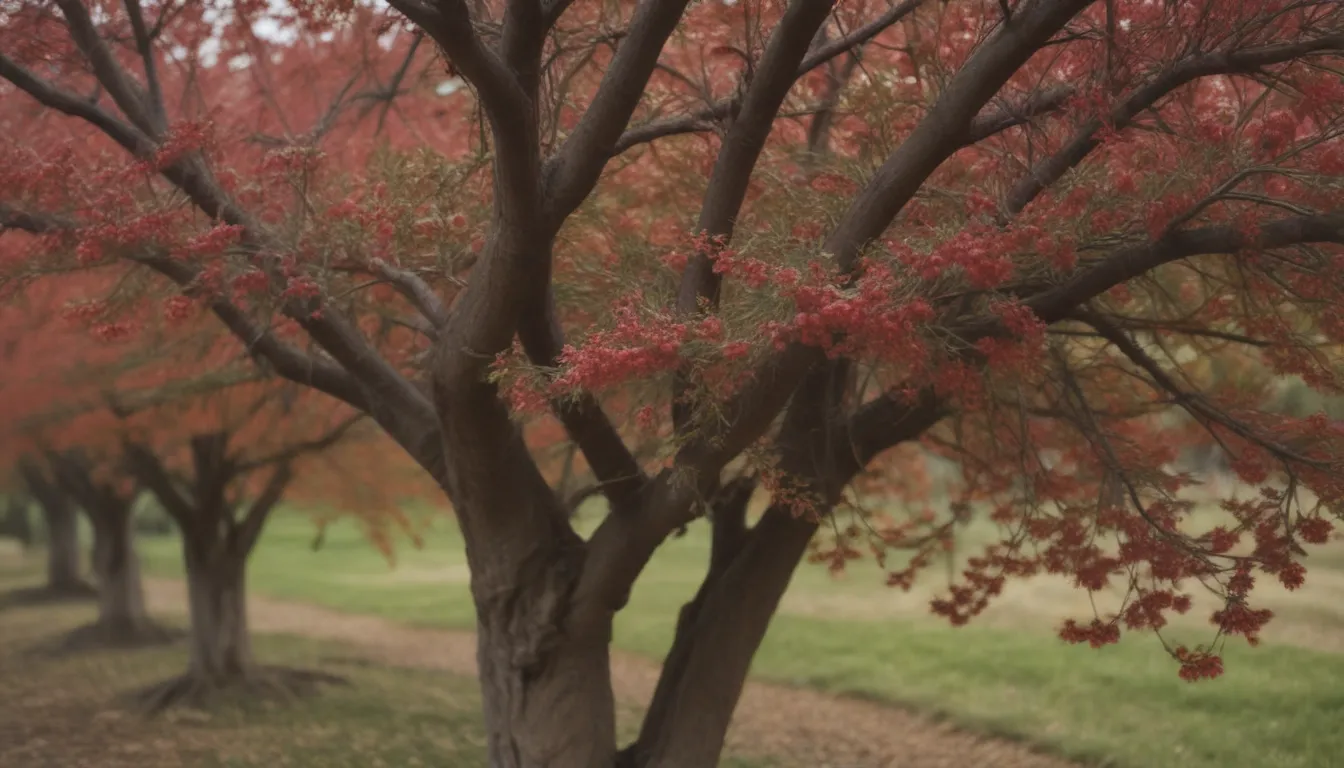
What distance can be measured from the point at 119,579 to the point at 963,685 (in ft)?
46.2

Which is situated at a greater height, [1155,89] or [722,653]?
[1155,89]

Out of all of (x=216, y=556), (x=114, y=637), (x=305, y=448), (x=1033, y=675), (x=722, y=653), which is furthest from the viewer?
(x=114, y=637)

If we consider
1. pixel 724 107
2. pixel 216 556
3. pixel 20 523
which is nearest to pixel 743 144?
pixel 724 107

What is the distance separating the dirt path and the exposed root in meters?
8.06

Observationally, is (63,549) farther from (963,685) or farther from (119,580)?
(963,685)

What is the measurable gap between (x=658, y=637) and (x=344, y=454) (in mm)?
8780

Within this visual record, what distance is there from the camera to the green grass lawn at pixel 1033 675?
38.8 feet

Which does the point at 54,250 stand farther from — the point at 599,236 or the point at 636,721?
the point at 636,721

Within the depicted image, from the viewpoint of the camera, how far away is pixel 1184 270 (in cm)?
835

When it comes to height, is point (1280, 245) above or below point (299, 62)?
below

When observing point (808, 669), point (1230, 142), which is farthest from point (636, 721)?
point (1230, 142)

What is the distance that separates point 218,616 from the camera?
1486 cm

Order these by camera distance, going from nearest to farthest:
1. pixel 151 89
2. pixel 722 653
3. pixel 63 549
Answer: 1. pixel 151 89
2. pixel 722 653
3. pixel 63 549

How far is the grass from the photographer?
11414mm
